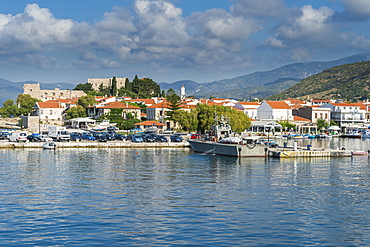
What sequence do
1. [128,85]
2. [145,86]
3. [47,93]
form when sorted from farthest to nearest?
[128,85]
[47,93]
[145,86]

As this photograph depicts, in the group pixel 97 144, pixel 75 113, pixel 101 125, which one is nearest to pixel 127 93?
pixel 75 113

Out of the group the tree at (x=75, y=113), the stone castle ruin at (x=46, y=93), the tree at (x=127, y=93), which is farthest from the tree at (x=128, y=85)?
the tree at (x=75, y=113)

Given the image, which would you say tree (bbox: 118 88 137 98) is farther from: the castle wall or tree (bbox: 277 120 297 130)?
tree (bbox: 277 120 297 130)

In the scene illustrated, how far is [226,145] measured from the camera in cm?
5634

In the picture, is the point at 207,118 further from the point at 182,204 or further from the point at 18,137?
the point at 182,204

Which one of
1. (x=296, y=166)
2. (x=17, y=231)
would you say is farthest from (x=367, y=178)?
(x=17, y=231)

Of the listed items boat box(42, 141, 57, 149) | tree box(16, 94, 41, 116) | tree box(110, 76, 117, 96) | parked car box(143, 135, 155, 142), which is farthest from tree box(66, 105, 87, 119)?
boat box(42, 141, 57, 149)

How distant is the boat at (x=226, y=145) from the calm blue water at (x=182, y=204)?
7846mm

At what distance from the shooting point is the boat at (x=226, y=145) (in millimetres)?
55219

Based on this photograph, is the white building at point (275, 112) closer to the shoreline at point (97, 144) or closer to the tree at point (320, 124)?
the tree at point (320, 124)

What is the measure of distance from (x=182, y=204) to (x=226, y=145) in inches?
1164

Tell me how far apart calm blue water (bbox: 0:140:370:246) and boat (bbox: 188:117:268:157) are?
7846 millimetres

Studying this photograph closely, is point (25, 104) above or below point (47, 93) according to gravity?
below

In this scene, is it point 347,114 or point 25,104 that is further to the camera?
point 347,114
